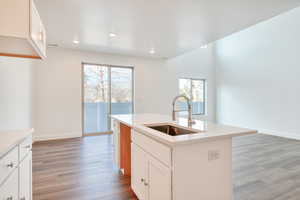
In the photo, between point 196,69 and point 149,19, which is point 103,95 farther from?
point 196,69

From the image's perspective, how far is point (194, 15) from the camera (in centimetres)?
271

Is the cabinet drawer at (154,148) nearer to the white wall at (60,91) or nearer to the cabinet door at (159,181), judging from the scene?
the cabinet door at (159,181)

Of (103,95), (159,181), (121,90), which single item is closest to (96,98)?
(103,95)

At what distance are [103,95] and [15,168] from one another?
3.98 m

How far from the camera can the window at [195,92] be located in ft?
21.6

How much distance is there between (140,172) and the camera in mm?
1683

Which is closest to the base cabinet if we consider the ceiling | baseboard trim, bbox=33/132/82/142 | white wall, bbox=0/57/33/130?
white wall, bbox=0/57/33/130

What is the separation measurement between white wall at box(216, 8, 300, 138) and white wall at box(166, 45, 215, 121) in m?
0.48

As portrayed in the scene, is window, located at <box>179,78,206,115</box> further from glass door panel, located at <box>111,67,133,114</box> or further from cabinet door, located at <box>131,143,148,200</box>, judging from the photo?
cabinet door, located at <box>131,143,148,200</box>

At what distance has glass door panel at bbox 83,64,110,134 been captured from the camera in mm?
4922

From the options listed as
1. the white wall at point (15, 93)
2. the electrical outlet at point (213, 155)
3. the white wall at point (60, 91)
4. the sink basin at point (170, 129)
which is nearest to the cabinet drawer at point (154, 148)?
the sink basin at point (170, 129)

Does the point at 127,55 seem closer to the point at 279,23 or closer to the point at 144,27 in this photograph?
the point at 144,27

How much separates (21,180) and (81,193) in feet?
2.73

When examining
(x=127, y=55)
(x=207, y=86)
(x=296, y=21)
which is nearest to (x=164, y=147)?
(x=127, y=55)
